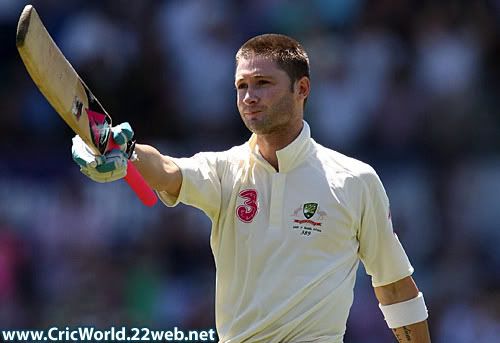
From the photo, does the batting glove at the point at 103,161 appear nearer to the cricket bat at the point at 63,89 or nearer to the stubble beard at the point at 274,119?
the cricket bat at the point at 63,89

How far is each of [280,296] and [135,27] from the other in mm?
5284

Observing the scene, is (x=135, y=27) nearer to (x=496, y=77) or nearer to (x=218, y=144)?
(x=218, y=144)

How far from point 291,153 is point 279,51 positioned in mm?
399

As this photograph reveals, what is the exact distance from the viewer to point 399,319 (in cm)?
487

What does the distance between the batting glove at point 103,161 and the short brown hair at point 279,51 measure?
74 cm

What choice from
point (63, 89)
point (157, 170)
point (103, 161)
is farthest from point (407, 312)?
point (63, 89)

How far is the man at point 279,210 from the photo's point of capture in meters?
4.46

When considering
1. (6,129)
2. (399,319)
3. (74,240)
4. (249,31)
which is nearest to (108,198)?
(74,240)

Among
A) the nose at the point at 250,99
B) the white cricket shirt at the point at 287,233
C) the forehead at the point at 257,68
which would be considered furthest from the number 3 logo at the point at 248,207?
the forehead at the point at 257,68

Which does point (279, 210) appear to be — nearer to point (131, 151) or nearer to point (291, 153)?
point (291, 153)

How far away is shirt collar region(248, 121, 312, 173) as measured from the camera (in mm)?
4613

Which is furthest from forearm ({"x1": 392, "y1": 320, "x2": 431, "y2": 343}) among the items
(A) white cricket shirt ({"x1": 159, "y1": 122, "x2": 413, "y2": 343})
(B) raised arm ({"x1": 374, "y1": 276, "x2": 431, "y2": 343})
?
(A) white cricket shirt ({"x1": 159, "y1": 122, "x2": 413, "y2": 343})

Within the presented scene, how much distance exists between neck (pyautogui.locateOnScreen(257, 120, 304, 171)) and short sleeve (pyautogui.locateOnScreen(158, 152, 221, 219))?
203 millimetres

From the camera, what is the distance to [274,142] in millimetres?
4656
